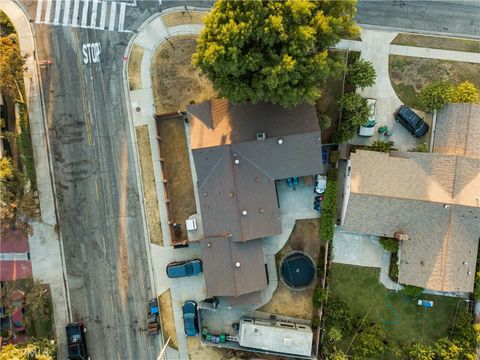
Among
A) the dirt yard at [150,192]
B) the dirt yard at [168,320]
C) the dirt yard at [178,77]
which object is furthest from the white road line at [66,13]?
the dirt yard at [168,320]

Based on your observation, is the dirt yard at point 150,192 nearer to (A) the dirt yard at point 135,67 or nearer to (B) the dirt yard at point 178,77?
(B) the dirt yard at point 178,77

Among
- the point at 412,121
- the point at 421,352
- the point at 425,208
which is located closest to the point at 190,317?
the point at 421,352

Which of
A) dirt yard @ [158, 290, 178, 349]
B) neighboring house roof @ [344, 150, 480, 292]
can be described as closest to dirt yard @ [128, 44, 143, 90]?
dirt yard @ [158, 290, 178, 349]

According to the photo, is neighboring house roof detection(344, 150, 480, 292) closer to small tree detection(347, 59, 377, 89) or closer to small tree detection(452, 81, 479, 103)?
small tree detection(452, 81, 479, 103)

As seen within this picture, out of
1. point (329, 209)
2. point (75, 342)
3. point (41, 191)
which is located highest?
point (41, 191)

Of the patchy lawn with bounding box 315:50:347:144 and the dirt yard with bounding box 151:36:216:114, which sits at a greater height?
the dirt yard with bounding box 151:36:216:114

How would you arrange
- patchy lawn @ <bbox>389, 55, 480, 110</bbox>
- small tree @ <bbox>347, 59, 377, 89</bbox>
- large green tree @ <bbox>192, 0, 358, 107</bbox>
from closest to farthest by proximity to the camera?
large green tree @ <bbox>192, 0, 358, 107</bbox>
small tree @ <bbox>347, 59, 377, 89</bbox>
patchy lawn @ <bbox>389, 55, 480, 110</bbox>

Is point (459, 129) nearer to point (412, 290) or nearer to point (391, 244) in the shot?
point (391, 244)
